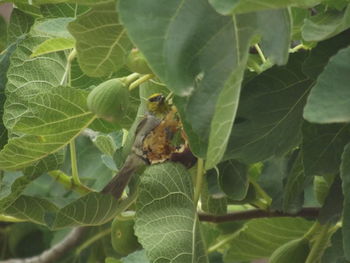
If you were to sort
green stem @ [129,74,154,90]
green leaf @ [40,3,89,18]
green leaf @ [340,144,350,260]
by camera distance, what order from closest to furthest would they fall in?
green leaf @ [340,144,350,260] < green stem @ [129,74,154,90] < green leaf @ [40,3,89,18]

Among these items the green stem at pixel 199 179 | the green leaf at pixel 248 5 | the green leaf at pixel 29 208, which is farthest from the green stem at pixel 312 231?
the green leaf at pixel 248 5

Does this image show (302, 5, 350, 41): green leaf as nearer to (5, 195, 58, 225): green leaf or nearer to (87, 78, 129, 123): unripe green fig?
(87, 78, 129, 123): unripe green fig

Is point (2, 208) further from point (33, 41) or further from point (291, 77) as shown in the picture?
point (291, 77)

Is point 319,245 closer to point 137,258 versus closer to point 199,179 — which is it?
point 199,179

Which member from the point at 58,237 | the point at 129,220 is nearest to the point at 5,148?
the point at 129,220

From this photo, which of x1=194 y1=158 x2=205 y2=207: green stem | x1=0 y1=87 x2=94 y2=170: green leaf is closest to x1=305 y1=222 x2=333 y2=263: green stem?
x1=194 y1=158 x2=205 y2=207: green stem

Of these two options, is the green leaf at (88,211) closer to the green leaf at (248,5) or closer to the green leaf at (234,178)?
the green leaf at (234,178)
